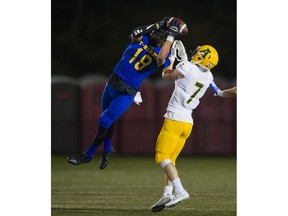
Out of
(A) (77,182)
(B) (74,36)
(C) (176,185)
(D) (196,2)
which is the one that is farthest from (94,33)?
(C) (176,185)

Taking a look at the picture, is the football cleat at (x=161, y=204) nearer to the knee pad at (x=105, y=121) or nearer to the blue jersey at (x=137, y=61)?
the knee pad at (x=105, y=121)

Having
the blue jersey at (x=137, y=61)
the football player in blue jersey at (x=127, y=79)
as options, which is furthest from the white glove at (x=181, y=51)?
the blue jersey at (x=137, y=61)

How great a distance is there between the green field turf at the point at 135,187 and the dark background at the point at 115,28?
2.89 meters

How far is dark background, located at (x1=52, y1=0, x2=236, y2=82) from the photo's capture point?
20156 mm

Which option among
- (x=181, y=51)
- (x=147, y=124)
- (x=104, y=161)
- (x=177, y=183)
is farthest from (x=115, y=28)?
Answer: (x=177, y=183)

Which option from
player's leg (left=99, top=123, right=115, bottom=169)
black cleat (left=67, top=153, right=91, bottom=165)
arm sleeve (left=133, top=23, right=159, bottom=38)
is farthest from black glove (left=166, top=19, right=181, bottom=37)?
black cleat (left=67, top=153, right=91, bottom=165)

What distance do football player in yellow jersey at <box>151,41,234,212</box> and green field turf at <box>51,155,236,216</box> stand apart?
65cm

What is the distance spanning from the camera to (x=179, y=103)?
30.0 ft

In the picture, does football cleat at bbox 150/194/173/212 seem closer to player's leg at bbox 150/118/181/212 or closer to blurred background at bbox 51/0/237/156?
player's leg at bbox 150/118/181/212

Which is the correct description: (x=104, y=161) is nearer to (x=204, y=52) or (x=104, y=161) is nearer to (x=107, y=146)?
(x=107, y=146)

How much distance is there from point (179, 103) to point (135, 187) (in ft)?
12.8

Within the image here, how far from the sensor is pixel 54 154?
752 inches

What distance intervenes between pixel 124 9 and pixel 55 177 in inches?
284
